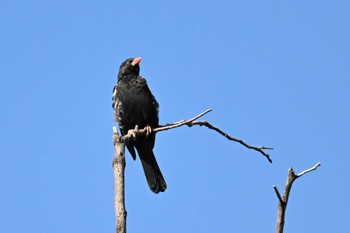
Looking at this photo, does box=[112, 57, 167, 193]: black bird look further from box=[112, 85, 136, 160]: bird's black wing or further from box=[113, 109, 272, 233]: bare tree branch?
box=[113, 109, 272, 233]: bare tree branch

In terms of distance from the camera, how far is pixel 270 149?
411cm

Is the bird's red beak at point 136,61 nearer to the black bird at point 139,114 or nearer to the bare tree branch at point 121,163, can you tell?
the black bird at point 139,114

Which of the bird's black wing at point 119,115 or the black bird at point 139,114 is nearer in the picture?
the black bird at point 139,114

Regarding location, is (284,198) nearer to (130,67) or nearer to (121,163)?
(121,163)

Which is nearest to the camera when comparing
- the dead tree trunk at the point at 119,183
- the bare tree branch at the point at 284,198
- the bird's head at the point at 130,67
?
the bare tree branch at the point at 284,198

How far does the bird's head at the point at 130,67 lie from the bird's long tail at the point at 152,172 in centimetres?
113

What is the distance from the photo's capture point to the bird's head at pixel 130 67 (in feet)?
25.2

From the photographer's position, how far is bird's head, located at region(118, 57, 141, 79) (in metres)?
7.67

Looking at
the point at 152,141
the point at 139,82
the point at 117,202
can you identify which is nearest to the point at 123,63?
the point at 139,82

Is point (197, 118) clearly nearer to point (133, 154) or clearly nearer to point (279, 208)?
point (279, 208)

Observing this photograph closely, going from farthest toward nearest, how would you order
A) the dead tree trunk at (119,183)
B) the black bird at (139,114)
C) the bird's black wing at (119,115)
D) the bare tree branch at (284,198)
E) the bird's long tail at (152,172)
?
the bird's black wing at (119,115), the black bird at (139,114), the bird's long tail at (152,172), the dead tree trunk at (119,183), the bare tree branch at (284,198)

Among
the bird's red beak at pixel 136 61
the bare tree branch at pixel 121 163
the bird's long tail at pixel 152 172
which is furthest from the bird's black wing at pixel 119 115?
the bare tree branch at pixel 121 163

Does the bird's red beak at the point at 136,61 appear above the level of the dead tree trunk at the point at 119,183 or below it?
above

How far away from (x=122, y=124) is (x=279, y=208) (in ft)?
14.9
